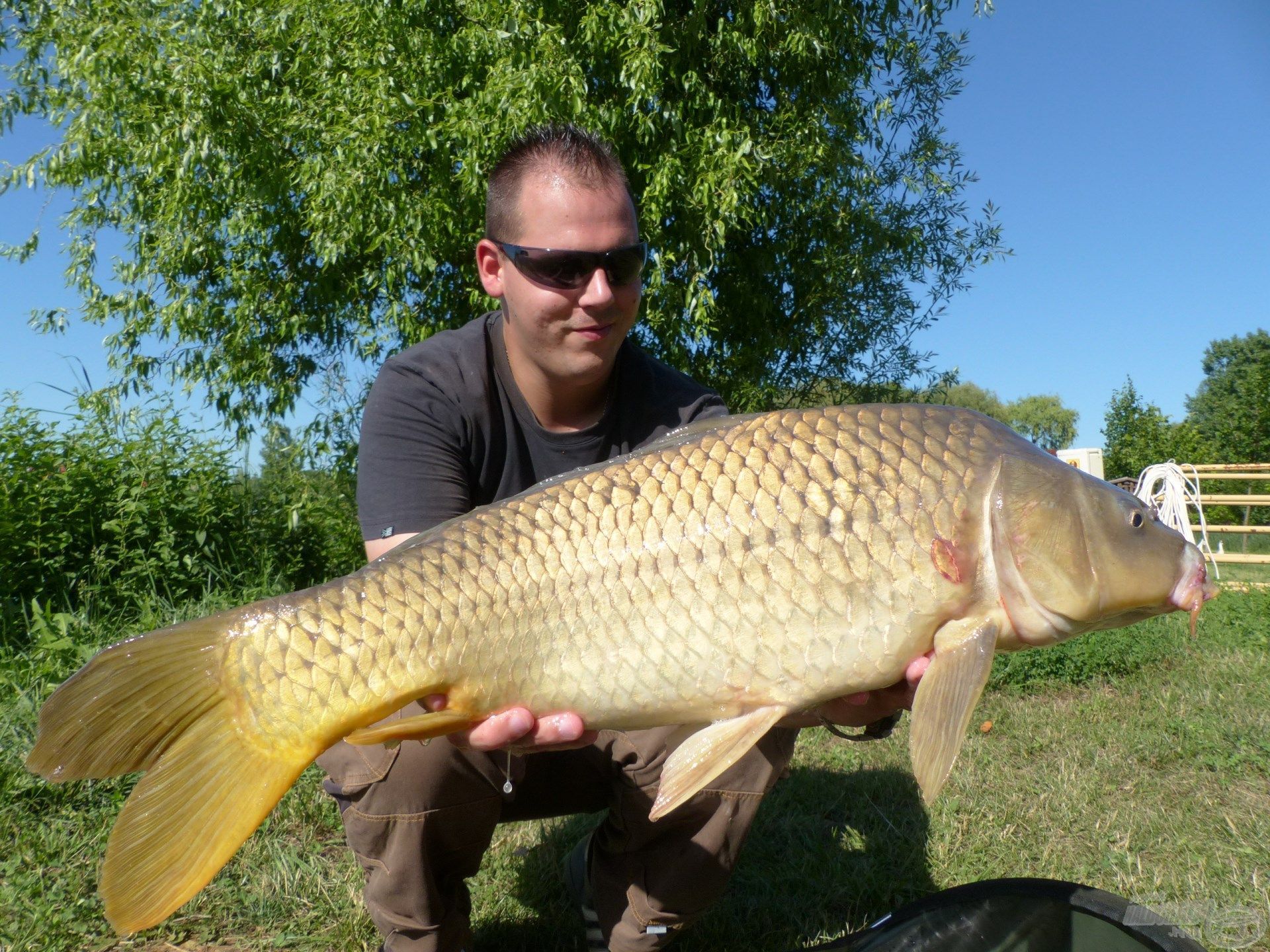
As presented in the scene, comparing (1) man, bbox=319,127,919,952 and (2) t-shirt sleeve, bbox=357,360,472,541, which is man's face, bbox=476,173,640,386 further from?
(2) t-shirt sleeve, bbox=357,360,472,541

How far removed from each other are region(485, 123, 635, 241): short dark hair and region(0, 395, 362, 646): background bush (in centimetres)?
215

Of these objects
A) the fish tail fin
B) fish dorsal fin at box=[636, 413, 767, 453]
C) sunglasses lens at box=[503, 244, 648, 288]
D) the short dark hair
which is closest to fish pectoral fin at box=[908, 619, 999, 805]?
fish dorsal fin at box=[636, 413, 767, 453]

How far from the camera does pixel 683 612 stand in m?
1.30

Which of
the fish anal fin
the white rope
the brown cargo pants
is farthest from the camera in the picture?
the white rope

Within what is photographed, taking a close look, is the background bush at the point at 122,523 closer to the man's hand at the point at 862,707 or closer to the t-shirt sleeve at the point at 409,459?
the t-shirt sleeve at the point at 409,459

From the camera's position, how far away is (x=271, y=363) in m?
5.32

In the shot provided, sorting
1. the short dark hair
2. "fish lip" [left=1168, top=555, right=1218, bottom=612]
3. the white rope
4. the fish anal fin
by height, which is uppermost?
the short dark hair

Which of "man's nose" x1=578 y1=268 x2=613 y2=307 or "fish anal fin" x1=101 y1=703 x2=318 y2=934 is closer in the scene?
"fish anal fin" x1=101 y1=703 x2=318 y2=934

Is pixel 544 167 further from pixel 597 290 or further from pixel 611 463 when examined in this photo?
pixel 611 463

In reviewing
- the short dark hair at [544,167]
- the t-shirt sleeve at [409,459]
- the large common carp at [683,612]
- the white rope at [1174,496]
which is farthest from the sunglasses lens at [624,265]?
the white rope at [1174,496]

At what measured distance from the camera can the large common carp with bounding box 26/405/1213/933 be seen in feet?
4.08

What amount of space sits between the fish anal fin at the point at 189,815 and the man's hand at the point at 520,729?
0.23m

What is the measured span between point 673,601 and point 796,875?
1224 mm

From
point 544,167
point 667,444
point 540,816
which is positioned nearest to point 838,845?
point 540,816
